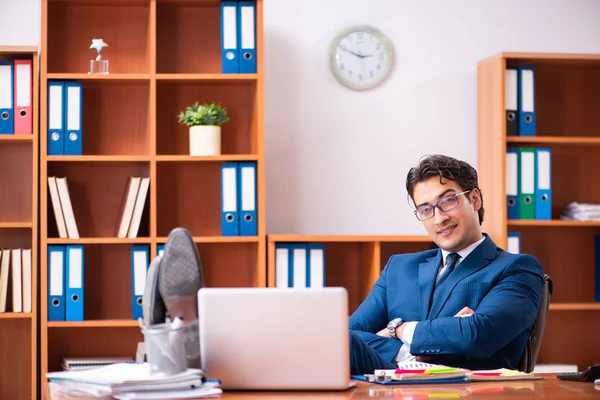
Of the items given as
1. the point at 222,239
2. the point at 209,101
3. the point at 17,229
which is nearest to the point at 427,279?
the point at 222,239

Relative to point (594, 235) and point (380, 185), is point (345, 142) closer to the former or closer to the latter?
point (380, 185)

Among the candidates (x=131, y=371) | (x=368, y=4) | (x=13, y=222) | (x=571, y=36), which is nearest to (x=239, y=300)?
(x=131, y=371)

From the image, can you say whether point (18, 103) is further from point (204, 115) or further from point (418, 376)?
point (418, 376)

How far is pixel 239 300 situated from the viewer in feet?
5.64

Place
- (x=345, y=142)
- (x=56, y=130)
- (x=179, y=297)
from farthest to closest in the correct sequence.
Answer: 1. (x=345, y=142)
2. (x=56, y=130)
3. (x=179, y=297)

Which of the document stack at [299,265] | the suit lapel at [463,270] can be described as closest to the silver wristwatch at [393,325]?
the suit lapel at [463,270]

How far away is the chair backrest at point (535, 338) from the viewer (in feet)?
8.25

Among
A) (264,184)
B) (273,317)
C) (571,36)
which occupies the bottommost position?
(273,317)

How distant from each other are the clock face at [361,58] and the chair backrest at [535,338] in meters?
1.91

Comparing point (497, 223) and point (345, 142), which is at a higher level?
point (345, 142)

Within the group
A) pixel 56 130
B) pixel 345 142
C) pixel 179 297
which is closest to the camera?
pixel 179 297

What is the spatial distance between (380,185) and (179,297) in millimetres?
2682

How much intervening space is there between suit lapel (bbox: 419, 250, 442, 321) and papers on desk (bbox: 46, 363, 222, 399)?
3.61 ft

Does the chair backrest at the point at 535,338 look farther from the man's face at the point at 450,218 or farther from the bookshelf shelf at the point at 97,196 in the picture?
the bookshelf shelf at the point at 97,196
